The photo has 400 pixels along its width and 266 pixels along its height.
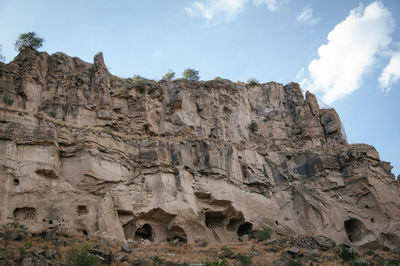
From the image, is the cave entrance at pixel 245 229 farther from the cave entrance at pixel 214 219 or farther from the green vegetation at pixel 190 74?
the green vegetation at pixel 190 74

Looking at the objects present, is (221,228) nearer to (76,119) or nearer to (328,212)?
(328,212)

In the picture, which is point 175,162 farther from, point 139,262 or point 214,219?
point 139,262

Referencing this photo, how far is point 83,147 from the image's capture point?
30.0 meters

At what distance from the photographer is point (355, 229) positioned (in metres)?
33.6

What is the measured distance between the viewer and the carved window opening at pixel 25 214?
82.6ft

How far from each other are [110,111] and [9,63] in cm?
929

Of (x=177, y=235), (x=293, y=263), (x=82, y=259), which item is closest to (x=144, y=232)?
(x=177, y=235)

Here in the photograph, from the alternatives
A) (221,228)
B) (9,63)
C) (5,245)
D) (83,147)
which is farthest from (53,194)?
(9,63)

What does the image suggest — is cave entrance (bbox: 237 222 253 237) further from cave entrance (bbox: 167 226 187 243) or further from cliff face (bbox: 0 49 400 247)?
cave entrance (bbox: 167 226 187 243)

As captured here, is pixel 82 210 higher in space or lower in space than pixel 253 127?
lower

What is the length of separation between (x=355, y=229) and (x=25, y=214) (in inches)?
929

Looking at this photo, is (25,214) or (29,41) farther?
(29,41)

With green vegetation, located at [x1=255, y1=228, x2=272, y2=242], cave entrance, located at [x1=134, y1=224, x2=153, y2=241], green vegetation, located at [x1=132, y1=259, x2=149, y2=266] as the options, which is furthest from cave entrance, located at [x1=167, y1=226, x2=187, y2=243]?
green vegetation, located at [x1=132, y1=259, x2=149, y2=266]

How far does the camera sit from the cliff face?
27484mm
